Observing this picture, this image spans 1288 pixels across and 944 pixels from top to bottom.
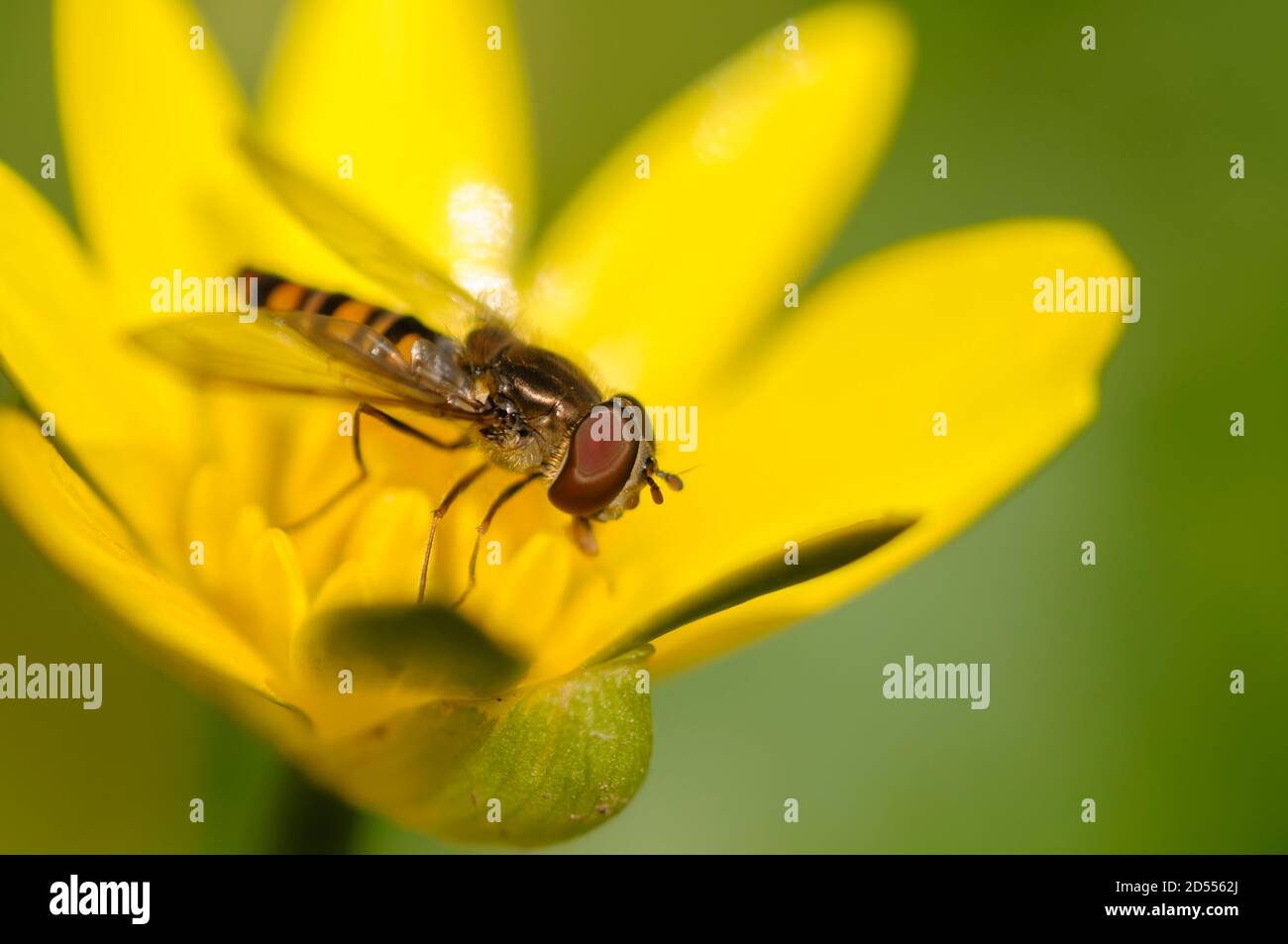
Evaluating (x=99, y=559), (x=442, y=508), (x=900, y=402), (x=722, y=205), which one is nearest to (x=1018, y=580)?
(x=900, y=402)

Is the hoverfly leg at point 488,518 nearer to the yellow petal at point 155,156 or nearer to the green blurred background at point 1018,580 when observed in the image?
the green blurred background at point 1018,580

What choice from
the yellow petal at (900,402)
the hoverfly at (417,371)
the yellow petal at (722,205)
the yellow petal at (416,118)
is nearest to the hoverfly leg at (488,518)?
the hoverfly at (417,371)

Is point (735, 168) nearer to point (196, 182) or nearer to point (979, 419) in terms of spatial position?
point (979, 419)

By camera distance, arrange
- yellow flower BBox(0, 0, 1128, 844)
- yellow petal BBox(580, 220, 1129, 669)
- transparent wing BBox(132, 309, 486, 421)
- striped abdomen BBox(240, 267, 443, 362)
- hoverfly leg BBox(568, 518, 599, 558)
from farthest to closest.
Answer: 1. hoverfly leg BBox(568, 518, 599, 558)
2. striped abdomen BBox(240, 267, 443, 362)
3. yellow petal BBox(580, 220, 1129, 669)
4. transparent wing BBox(132, 309, 486, 421)
5. yellow flower BBox(0, 0, 1128, 844)

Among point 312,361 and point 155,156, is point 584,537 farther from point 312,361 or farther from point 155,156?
point 155,156

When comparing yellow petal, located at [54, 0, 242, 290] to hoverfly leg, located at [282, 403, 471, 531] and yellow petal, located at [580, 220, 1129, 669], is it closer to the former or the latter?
hoverfly leg, located at [282, 403, 471, 531]

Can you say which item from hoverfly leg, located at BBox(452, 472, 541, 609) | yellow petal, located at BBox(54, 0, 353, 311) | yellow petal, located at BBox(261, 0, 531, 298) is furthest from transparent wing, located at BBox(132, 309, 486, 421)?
yellow petal, located at BBox(261, 0, 531, 298)
